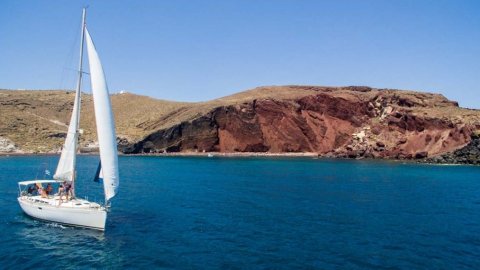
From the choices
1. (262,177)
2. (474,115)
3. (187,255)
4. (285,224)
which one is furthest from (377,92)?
(187,255)

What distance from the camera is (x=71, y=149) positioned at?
1441 inches

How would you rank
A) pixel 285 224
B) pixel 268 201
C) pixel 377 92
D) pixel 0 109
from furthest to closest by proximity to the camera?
pixel 377 92 → pixel 0 109 → pixel 268 201 → pixel 285 224

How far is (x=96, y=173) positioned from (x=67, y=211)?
12.2 ft

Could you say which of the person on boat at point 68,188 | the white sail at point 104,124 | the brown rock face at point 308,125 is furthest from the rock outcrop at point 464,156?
the white sail at point 104,124

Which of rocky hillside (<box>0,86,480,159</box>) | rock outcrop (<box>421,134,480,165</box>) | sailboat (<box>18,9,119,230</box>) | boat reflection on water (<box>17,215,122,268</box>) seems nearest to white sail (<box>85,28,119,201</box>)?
sailboat (<box>18,9,119,230</box>)

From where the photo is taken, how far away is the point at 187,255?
2819 centimetres

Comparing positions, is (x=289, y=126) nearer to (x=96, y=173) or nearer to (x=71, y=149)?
(x=71, y=149)

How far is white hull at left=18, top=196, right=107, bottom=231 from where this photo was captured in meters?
33.2

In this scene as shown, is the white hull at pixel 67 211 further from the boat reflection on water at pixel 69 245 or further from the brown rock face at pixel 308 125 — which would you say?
the brown rock face at pixel 308 125

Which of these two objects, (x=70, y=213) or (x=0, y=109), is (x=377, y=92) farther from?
(x=70, y=213)

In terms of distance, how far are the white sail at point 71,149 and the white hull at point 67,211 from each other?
2217mm

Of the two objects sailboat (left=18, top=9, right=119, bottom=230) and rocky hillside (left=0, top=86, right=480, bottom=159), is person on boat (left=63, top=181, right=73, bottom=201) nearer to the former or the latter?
sailboat (left=18, top=9, right=119, bottom=230)

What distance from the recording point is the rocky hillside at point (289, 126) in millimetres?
135750

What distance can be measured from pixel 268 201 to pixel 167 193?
540 inches
